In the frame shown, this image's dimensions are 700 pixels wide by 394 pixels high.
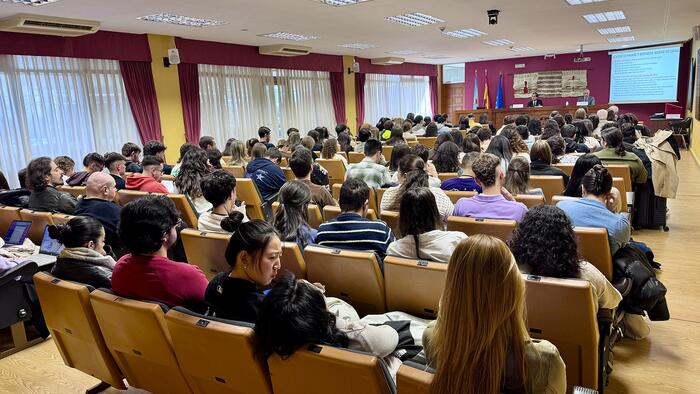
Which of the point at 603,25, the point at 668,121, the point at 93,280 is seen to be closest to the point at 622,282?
the point at 93,280

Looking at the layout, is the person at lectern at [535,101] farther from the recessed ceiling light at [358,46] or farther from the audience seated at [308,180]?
the audience seated at [308,180]

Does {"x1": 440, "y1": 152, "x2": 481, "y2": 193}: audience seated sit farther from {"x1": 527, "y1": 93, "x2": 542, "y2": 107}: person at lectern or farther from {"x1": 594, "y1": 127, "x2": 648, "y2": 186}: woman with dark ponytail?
{"x1": 527, "y1": 93, "x2": 542, "y2": 107}: person at lectern

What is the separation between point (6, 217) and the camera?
413 cm

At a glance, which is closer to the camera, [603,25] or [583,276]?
[583,276]

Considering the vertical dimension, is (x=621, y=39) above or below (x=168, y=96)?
above

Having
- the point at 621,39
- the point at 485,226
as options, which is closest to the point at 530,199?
the point at 485,226

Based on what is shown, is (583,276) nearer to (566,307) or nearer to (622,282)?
(566,307)

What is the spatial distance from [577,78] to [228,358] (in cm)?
1777

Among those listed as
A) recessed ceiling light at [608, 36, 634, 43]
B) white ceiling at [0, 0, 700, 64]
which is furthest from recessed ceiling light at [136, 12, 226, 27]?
recessed ceiling light at [608, 36, 634, 43]

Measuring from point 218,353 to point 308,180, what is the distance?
2638 mm

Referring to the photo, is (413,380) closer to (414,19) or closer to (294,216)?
(294,216)

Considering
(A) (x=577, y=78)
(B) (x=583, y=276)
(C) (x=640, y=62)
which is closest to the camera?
(B) (x=583, y=276)

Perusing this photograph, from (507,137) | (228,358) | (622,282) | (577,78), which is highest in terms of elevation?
(577,78)

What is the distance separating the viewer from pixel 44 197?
4176 millimetres
